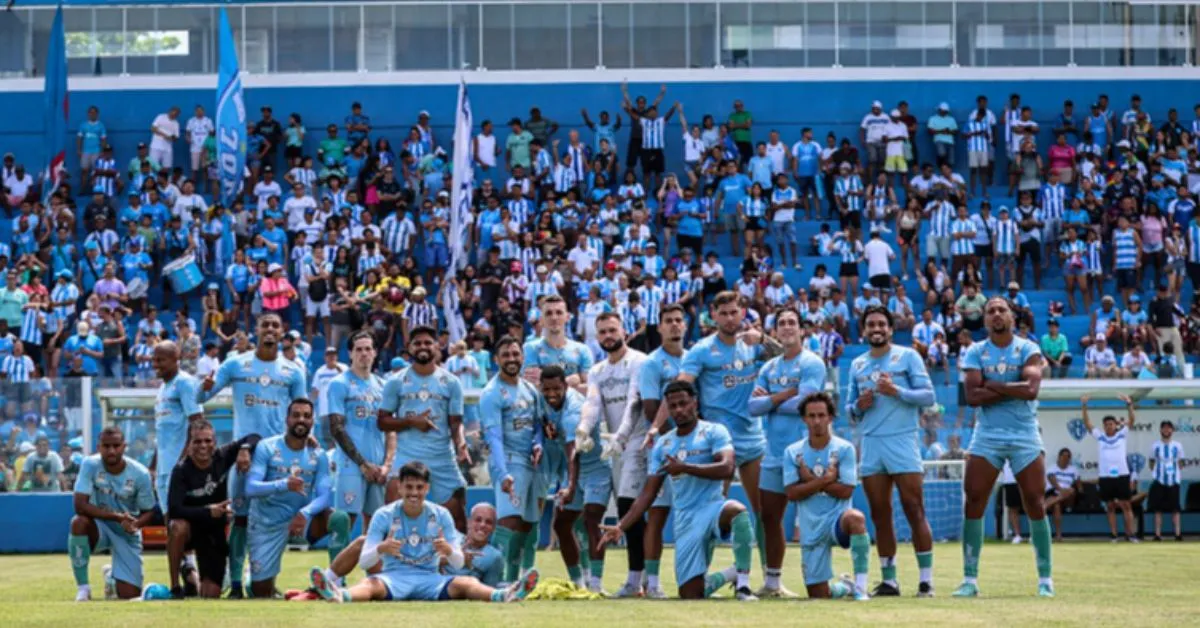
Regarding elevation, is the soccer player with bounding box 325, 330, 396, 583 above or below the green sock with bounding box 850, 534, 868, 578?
above

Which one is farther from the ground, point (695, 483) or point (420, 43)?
point (420, 43)

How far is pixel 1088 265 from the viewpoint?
122 feet

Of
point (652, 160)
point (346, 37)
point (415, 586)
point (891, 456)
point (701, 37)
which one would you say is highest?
point (346, 37)

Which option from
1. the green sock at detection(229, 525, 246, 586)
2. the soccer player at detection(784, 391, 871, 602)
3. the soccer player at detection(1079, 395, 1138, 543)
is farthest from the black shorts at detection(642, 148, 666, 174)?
the soccer player at detection(784, 391, 871, 602)

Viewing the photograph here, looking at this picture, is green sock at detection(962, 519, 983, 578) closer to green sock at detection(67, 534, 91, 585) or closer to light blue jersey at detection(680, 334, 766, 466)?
light blue jersey at detection(680, 334, 766, 466)

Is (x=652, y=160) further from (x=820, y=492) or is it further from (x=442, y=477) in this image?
(x=820, y=492)

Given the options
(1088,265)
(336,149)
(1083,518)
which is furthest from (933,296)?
(336,149)

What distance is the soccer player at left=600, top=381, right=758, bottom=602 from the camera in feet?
51.6

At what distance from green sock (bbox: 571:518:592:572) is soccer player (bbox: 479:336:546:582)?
1.83 feet

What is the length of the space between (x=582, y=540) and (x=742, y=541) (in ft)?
8.63

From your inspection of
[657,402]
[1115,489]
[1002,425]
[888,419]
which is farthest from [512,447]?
[1115,489]

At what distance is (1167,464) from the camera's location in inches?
1207

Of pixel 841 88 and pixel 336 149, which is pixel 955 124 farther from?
pixel 336 149

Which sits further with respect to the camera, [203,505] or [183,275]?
[183,275]
